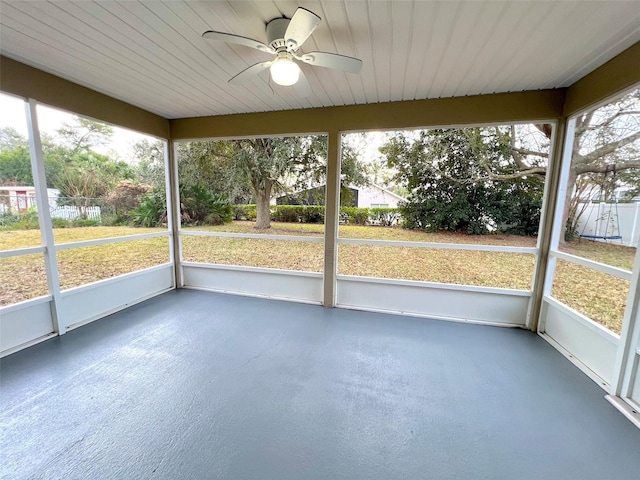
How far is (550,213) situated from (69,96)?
4923 mm

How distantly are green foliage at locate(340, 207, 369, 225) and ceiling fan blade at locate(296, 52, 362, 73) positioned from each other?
2.31m

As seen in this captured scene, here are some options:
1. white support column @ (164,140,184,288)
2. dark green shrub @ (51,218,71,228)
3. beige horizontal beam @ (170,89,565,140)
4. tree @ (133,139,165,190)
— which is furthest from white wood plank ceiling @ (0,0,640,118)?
tree @ (133,139,165,190)

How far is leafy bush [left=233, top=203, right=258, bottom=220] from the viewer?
4.49 metres

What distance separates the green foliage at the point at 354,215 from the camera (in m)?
3.93

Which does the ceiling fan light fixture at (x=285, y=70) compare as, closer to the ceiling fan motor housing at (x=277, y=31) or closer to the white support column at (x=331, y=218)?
the ceiling fan motor housing at (x=277, y=31)

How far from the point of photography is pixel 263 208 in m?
4.57

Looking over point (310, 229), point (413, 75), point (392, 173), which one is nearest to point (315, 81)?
point (413, 75)

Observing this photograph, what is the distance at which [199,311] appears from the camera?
3246 mm

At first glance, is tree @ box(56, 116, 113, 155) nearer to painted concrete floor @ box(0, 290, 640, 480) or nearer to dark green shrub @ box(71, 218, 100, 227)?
dark green shrub @ box(71, 218, 100, 227)

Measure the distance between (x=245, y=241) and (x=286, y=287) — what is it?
1369 mm

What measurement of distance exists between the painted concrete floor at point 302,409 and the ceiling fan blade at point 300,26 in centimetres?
224

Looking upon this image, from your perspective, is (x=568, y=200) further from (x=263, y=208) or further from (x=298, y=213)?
(x=263, y=208)

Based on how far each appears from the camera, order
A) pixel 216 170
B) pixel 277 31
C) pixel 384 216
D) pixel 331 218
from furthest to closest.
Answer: pixel 216 170, pixel 384 216, pixel 331 218, pixel 277 31

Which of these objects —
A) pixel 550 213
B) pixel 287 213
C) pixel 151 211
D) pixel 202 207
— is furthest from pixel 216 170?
pixel 550 213
